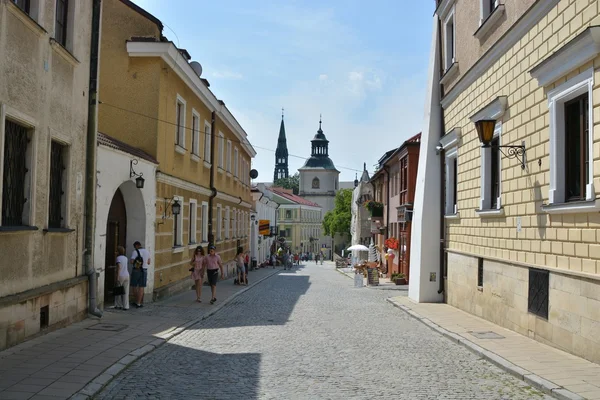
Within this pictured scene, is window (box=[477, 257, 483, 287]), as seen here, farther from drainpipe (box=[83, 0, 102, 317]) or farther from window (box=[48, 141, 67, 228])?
window (box=[48, 141, 67, 228])

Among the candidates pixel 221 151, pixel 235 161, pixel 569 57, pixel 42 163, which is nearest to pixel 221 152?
pixel 221 151

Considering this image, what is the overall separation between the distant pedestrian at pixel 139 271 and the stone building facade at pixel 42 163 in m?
2.79

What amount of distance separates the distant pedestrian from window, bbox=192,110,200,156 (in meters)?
6.81

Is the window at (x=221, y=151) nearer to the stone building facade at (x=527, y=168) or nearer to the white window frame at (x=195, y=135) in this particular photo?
the white window frame at (x=195, y=135)

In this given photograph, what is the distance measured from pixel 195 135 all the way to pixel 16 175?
12.7m

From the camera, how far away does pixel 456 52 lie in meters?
17.5

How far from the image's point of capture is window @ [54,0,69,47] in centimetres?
1155

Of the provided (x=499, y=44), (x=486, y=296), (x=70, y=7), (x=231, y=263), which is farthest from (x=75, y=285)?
(x=231, y=263)

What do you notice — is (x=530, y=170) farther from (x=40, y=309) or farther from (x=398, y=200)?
(x=398, y=200)

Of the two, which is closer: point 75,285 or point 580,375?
point 580,375

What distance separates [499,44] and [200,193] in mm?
12951

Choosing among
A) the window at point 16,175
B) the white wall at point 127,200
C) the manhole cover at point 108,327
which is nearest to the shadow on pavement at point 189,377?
the manhole cover at point 108,327

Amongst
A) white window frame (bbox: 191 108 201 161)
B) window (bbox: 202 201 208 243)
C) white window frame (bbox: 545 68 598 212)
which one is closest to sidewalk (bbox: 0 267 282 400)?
white window frame (bbox: 545 68 598 212)

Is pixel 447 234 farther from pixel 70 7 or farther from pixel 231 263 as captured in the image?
pixel 231 263
